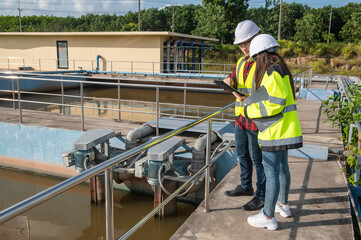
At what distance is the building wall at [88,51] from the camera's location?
870 inches

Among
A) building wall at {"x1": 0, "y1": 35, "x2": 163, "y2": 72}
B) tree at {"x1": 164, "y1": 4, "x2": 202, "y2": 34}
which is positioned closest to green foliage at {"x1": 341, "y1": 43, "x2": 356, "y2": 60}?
building wall at {"x1": 0, "y1": 35, "x2": 163, "y2": 72}

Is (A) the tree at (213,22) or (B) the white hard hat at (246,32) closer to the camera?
(B) the white hard hat at (246,32)

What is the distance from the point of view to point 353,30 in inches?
1544

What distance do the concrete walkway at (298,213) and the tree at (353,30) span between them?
38.7 meters

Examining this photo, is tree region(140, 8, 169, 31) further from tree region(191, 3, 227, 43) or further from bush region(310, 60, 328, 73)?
bush region(310, 60, 328, 73)

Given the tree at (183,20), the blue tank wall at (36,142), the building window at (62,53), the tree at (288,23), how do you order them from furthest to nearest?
the tree at (183,20)
the tree at (288,23)
the building window at (62,53)
the blue tank wall at (36,142)

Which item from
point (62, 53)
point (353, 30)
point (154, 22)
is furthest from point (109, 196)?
point (154, 22)

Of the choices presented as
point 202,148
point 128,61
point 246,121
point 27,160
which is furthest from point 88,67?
point 246,121

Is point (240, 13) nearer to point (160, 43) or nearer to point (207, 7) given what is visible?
point (207, 7)

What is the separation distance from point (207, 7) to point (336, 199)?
3642 centimetres

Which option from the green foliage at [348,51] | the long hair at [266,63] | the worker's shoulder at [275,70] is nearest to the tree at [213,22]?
the green foliage at [348,51]

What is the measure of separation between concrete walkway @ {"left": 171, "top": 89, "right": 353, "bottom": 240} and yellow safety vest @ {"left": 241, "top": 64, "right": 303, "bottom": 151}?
75 centimetres

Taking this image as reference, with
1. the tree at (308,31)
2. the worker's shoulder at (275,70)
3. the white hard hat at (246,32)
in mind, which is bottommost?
the worker's shoulder at (275,70)

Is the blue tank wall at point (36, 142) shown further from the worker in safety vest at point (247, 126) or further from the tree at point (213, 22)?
the tree at point (213, 22)
